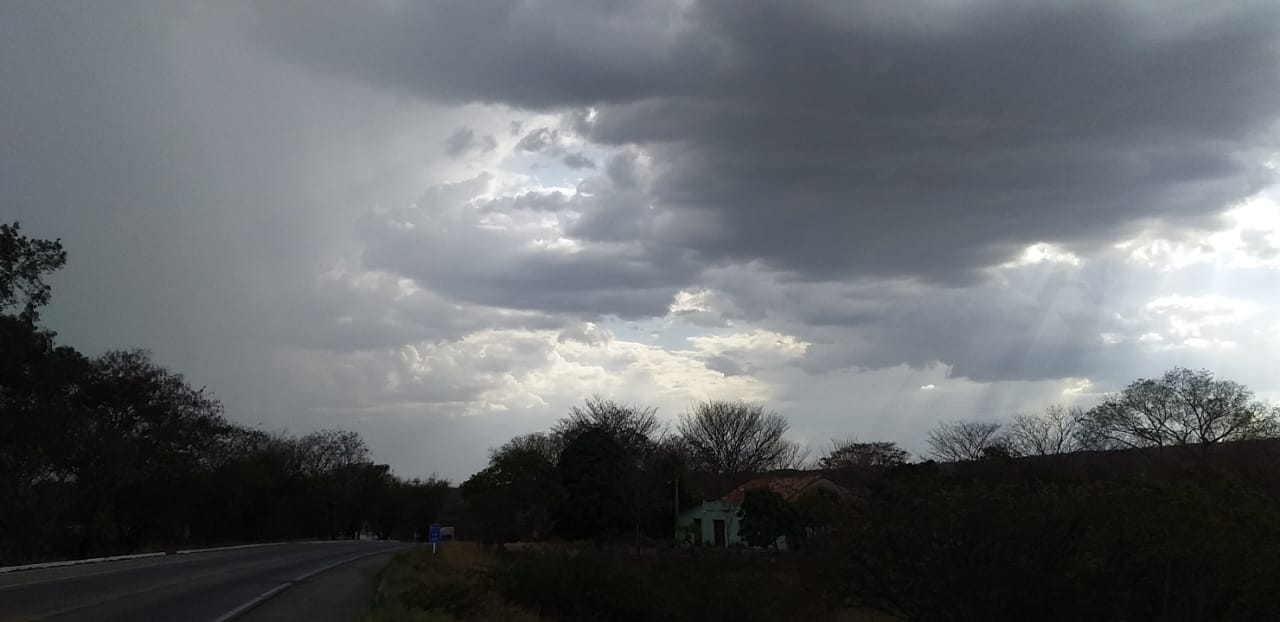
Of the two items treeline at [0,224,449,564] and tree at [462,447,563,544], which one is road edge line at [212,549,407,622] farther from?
tree at [462,447,563,544]

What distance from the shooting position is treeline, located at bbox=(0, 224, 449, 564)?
4200cm

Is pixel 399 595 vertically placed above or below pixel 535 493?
below

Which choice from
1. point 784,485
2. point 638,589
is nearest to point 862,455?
point 784,485

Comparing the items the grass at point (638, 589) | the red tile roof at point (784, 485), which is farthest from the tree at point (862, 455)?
the grass at point (638, 589)

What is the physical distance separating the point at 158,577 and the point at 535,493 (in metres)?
31.9

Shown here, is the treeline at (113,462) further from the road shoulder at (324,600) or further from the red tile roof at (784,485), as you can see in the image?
the red tile roof at (784,485)

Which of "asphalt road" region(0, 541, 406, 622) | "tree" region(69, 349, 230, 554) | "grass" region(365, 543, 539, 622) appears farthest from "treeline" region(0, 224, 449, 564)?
"grass" region(365, 543, 539, 622)

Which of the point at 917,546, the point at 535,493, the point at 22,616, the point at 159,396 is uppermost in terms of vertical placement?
the point at 159,396

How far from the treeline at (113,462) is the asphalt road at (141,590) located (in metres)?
10.8

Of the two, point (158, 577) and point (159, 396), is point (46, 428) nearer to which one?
point (159, 396)

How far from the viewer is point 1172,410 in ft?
220

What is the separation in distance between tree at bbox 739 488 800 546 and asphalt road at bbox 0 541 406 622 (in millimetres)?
21998

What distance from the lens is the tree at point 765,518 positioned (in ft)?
157

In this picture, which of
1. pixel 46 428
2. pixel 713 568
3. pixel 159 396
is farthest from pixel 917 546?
pixel 159 396
